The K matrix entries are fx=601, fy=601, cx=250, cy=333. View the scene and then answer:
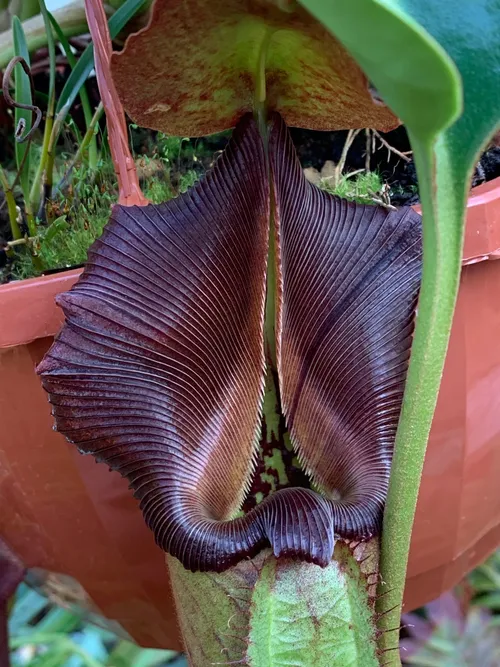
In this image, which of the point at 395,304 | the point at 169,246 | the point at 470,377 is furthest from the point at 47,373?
the point at 470,377

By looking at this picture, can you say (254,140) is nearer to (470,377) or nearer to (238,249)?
(238,249)

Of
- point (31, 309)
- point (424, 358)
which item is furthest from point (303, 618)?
point (31, 309)

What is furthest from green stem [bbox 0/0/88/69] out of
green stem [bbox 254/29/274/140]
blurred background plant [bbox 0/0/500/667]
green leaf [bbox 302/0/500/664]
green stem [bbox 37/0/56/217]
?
green leaf [bbox 302/0/500/664]

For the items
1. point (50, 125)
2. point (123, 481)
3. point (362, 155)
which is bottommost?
point (123, 481)

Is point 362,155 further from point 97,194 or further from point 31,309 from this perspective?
point 31,309

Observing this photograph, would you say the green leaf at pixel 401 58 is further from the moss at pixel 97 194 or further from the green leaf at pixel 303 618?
the moss at pixel 97 194

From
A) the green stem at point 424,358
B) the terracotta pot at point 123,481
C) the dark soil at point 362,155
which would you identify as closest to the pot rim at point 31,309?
the terracotta pot at point 123,481
